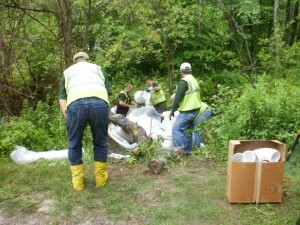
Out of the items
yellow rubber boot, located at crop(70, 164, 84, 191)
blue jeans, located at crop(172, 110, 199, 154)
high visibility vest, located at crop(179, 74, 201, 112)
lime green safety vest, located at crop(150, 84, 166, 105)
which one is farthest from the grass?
lime green safety vest, located at crop(150, 84, 166, 105)

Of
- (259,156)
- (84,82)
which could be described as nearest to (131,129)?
(84,82)

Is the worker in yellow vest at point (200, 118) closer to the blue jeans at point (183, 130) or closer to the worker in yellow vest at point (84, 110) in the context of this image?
the blue jeans at point (183, 130)

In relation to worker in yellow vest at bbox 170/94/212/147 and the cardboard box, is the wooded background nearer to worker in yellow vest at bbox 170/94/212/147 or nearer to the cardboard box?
worker in yellow vest at bbox 170/94/212/147

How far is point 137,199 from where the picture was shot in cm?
403

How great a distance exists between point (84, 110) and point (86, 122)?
0.17 m

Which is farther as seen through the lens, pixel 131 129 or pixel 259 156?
pixel 131 129

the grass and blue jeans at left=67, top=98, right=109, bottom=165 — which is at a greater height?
blue jeans at left=67, top=98, right=109, bottom=165

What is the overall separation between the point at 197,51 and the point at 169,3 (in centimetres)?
242

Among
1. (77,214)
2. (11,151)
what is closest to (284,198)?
(77,214)

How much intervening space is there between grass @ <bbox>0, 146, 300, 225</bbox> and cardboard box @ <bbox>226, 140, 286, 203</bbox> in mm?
83

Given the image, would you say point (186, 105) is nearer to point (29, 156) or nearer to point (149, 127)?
point (149, 127)

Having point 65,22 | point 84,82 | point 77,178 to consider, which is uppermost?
point 65,22

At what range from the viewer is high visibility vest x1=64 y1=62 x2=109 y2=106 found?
4125 millimetres

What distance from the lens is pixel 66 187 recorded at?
14.2 feet
